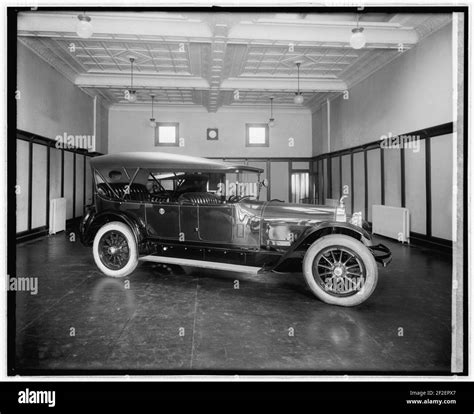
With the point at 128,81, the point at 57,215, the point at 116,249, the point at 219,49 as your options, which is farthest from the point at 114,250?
the point at 128,81

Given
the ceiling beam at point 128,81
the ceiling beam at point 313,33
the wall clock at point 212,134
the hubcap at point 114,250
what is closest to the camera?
A: the hubcap at point 114,250

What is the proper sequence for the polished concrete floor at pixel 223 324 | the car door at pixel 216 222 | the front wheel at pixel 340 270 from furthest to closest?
the car door at pixel 216 222 < the front wheel at pixel 340 270 < the polished concrete floor at pixel 223 324

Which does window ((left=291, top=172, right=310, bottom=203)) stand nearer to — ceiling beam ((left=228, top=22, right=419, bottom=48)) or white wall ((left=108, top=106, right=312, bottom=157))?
white wall ((left=108, top=106, right=312, bottom=157))

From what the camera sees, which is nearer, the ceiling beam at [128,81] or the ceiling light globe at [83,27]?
the ceiling light globe at [83,27]

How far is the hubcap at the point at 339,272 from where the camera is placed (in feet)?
10.1

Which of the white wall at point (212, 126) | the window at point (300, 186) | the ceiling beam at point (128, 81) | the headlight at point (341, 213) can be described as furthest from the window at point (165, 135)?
the headlight at point (341, 213)

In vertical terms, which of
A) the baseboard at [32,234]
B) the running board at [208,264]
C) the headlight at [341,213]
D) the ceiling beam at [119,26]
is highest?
the ceiling beam at [119,26]

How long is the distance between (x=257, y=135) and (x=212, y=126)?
6.70ft

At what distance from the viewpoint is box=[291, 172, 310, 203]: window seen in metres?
14.2

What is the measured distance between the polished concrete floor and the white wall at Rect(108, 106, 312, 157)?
34.0 ft

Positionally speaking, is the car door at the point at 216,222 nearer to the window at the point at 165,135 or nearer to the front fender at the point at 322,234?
the front fender at the point at 322,234

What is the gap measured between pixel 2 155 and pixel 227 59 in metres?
7.92

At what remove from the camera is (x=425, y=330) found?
2.60m
